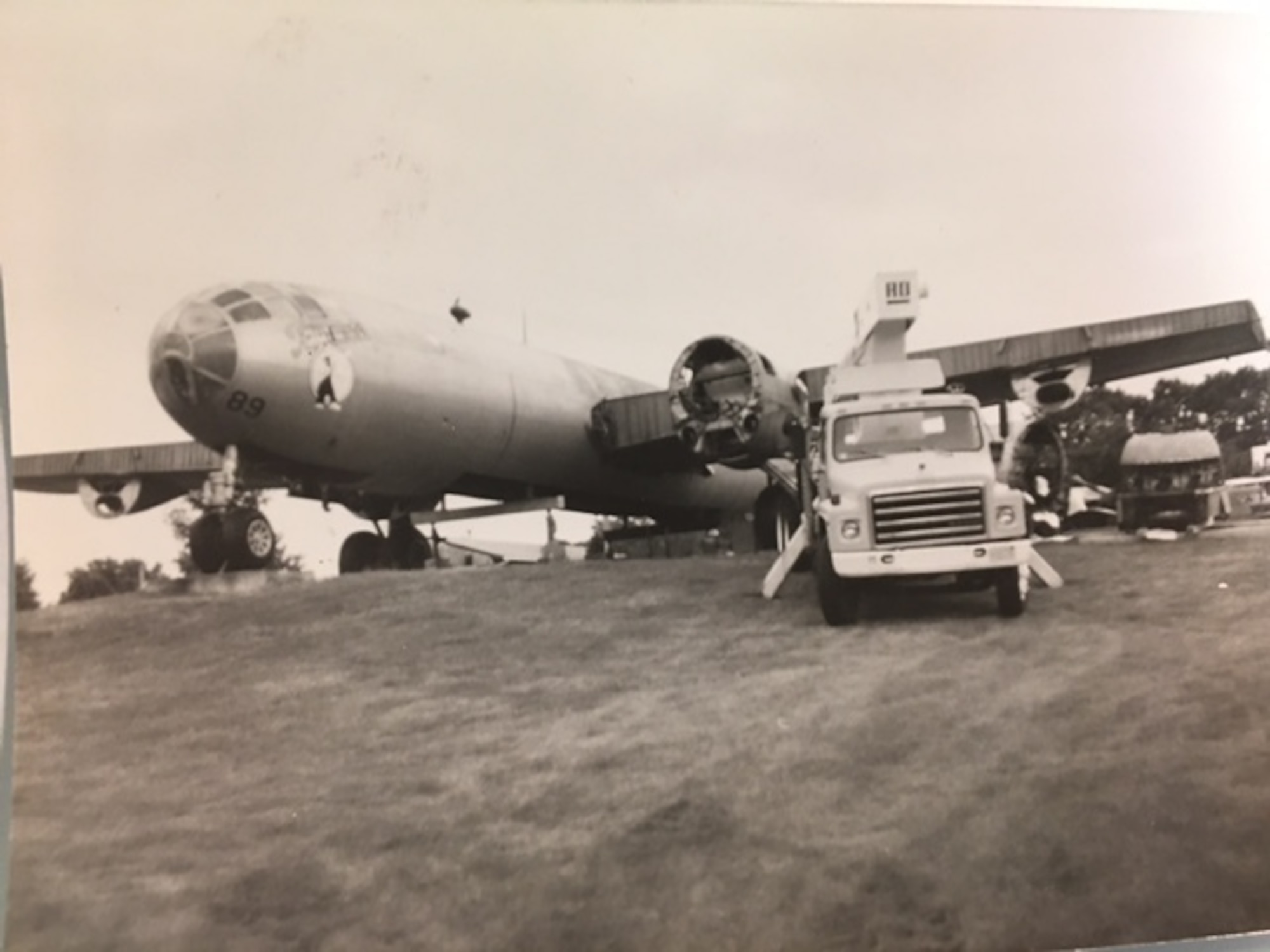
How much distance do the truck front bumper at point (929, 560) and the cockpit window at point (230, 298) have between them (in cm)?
175

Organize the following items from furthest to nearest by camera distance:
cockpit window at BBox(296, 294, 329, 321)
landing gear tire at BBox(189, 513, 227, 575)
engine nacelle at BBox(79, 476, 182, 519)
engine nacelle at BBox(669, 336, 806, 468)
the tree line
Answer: the tree line
engine nacelle at BBox(669, 336, 806, 468)
cockpit window at BBox(296, 294, 329, 321)
landing gear tire at BBox(189, 513, 227, 575)
engine nacelle at BBox(79, 476, 182, 519)

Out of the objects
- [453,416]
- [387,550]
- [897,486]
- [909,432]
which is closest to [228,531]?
[387,550]

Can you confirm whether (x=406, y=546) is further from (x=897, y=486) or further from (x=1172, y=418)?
(x=1172, y=418)

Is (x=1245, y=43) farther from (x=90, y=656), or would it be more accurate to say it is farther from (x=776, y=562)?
(x=90, y=656)

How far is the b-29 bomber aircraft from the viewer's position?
2877mm

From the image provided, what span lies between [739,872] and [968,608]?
99cm

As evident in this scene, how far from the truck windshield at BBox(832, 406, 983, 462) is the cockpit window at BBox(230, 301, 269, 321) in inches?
64.9

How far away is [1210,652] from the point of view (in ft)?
10.9

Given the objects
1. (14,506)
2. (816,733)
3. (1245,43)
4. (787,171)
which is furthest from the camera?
(1245,43)

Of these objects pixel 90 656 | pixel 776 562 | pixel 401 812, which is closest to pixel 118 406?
pixel 90 656

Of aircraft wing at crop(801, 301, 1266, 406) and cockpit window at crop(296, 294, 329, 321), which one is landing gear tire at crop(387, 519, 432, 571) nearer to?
cockpit window at crop(296, 294, 329, 321)

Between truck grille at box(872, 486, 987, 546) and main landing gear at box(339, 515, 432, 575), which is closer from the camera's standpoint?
main landing gear at box(339, 515, 432, 575)

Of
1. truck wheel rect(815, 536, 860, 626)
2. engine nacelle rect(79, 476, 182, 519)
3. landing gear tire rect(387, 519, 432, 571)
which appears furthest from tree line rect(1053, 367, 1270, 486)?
engine nacelle rect(79, 476, 182, 519)

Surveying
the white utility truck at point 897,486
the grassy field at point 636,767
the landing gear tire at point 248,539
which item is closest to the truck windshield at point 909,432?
the white utility truck at point 897,486
